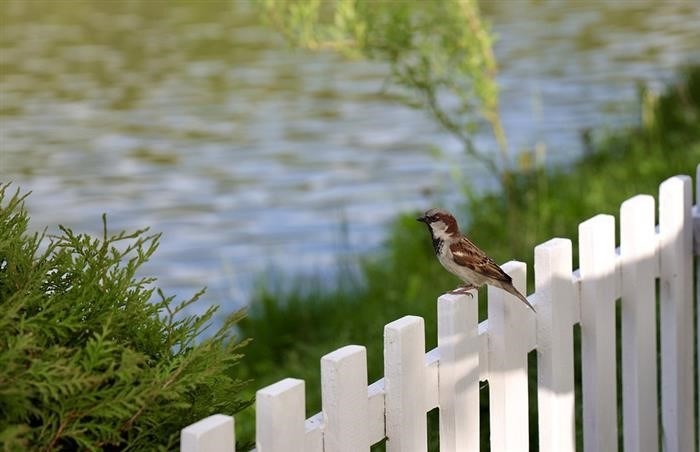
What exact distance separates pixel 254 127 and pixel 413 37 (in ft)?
27.7

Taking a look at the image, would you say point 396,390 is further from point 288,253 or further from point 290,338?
point 288,253

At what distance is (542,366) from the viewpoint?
3182mm

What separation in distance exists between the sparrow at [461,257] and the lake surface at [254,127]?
12.6 ft

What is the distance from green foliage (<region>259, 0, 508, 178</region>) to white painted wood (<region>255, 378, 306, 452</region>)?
14.3 ft

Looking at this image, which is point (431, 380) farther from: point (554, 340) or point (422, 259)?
point (422, 259)

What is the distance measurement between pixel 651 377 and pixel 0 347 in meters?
2.21

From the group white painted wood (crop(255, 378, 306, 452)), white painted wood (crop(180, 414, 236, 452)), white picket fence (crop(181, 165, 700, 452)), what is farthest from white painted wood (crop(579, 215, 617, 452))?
white painted wood (crop(180, 414, 236, 452))

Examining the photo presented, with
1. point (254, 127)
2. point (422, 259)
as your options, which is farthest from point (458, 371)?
point (254, 127)

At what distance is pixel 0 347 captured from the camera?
2.05 m

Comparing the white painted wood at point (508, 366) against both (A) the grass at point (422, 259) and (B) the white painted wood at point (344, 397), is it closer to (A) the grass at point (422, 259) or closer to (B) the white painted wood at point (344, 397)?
(B) the white painted wood at point (344, 397)

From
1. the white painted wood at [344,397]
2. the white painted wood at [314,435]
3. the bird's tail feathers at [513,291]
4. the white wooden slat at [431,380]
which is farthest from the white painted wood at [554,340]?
the white painted wood at [314,435]

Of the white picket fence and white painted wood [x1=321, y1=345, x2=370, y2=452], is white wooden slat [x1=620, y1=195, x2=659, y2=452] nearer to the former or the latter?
the white picket fence

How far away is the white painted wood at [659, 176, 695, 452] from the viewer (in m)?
3.73

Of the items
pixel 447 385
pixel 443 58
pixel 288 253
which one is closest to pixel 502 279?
pixel 447 385
